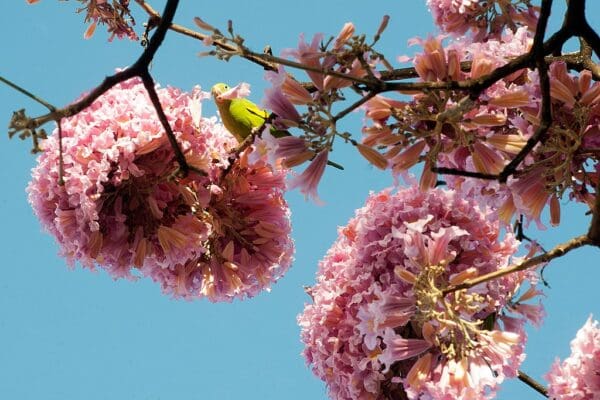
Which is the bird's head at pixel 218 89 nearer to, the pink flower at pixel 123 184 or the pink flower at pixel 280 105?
the pink flower at pixel 123 184

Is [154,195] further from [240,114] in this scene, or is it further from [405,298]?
[405,298]

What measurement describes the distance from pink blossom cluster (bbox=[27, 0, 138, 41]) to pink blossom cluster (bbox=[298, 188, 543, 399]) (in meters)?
1.06

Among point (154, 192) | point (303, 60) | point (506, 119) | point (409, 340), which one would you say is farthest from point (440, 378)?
point (154, 192)

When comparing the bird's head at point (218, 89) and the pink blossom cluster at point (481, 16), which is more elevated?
the pink blossom cluster at point (481, 16)

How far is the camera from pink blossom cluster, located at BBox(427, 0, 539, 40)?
2529mm

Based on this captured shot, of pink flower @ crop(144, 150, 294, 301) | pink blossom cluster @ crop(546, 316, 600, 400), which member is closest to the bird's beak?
pink flower @ crop(144, 150, 294, 301)

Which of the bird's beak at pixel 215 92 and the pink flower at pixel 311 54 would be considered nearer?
the pink flower at pixel 311 54

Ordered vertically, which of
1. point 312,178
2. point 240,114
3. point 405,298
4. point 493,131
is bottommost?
point 405,298

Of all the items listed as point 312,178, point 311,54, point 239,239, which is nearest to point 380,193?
point 239,239

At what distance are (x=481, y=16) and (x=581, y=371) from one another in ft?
3.91

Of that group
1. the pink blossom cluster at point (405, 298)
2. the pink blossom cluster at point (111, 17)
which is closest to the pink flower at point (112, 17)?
the pink blossom cluster at point (111, 17)

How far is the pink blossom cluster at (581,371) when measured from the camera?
211 centimetres

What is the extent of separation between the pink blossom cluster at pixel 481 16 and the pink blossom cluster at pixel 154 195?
81 cm

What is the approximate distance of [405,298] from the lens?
1.98 metres
